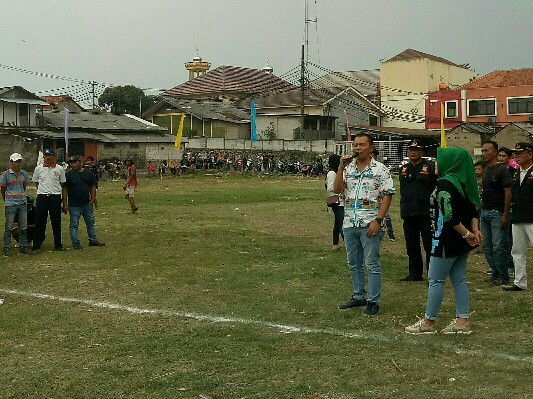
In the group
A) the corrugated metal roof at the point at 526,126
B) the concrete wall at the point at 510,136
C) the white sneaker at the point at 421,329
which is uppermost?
the corrugated metal roof at the point at 526,126

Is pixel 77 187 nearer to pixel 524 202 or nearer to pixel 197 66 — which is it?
pixel 524 202

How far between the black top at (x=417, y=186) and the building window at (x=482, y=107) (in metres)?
56.6

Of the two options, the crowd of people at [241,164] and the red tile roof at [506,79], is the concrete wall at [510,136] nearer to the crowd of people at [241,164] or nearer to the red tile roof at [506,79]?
the red tile roof at [506,79]

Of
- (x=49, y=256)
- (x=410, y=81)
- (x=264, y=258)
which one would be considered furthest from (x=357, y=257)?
(x=410, y=81)

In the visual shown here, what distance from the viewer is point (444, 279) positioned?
22.7 feet

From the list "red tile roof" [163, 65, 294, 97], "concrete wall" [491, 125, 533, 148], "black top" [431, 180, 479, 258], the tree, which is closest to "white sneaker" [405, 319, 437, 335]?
"black top" [431, 180, 479, 258]

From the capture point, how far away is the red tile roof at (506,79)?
62406mm

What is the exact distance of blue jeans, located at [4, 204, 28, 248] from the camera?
12.8 meters

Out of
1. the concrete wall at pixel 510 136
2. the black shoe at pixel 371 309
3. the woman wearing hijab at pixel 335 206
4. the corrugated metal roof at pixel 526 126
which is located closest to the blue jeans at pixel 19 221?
the woman wearing hijab at pixel 335 206

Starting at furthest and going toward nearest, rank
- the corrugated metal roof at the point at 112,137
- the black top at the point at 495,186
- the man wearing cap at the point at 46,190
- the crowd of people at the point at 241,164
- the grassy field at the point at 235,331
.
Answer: the crowd of people at the point at 241,164 < the corrugated metal roof at the point at 112,137 < the man wearing cap at the point at 46,190 < the black top at the point at 495,186 < the grassy field at the point at 235,331

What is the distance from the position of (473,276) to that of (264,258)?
3.39m

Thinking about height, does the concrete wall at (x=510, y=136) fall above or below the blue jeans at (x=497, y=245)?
above

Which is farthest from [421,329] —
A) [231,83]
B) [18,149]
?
[231,83]

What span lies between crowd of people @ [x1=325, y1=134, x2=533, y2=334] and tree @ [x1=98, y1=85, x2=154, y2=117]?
84837 mm
